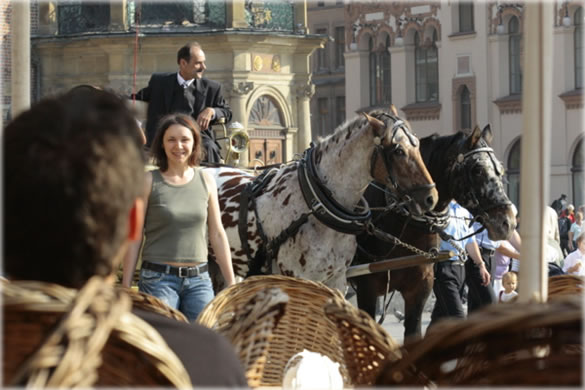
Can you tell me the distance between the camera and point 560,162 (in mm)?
44719

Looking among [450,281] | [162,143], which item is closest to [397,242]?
[450,281]

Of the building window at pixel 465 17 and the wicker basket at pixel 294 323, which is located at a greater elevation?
the building window at pixel 465 17

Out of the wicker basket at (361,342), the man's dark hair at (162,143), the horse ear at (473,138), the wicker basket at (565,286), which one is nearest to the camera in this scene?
the wicker basket at (361,342)

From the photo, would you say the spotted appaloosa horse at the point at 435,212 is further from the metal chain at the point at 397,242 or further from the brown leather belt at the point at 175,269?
the brown leather belt at the point at 175,269

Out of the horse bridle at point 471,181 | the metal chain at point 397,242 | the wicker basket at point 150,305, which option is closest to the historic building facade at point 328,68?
the horse bridle at point 471,181

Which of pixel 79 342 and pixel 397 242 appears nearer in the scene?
pixel 79 342

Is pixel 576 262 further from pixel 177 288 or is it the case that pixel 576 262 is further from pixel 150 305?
pixel 150 305

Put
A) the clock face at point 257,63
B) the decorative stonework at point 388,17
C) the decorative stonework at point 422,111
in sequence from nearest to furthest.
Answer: the clock face at point 257,63
the decorative stonework at point 422,111
the decorative stonework at point 388,17

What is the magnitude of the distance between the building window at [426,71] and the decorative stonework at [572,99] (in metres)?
8.87

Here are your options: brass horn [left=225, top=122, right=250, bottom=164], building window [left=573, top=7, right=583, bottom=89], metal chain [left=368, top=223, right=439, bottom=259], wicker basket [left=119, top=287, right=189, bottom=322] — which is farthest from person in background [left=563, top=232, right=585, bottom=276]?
building window [left=573, top=7, right=583, bottom=89]

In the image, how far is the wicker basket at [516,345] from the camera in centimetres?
214

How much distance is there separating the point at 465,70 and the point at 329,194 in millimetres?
42843

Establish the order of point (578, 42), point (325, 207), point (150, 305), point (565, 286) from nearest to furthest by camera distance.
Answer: point (150, 305) → point (565, 286) → point (325, 207) → point (578, 42)

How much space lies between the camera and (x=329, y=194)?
823 cm
